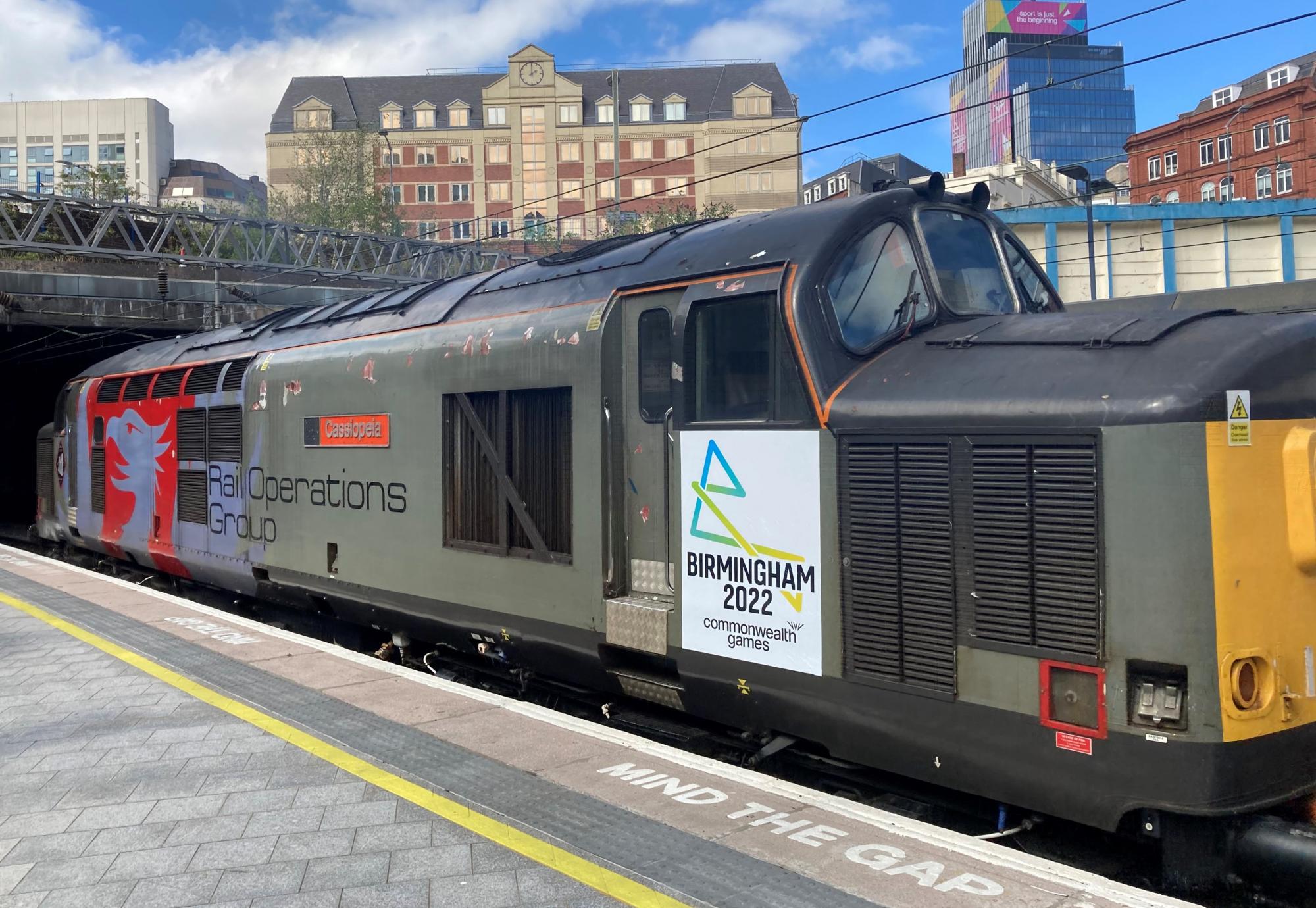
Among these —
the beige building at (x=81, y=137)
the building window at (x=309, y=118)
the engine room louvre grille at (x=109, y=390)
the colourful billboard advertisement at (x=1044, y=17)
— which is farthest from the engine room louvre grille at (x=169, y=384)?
the colourful billboard advertisement at (x=1044, y=17)

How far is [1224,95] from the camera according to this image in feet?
238

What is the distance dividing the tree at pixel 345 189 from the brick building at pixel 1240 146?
42487 mm

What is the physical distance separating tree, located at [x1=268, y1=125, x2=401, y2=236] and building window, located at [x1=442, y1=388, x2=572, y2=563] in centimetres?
5509

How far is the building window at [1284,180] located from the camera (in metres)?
58.9

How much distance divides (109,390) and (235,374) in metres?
4.27

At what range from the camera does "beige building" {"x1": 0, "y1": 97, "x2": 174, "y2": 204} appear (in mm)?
108062

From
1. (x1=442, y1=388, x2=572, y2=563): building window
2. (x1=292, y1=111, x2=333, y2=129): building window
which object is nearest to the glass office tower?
(x1=292, y1=111, x2=333, y2=129): building window

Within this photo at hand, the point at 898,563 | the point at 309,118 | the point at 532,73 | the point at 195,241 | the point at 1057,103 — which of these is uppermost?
the point at 1057,103

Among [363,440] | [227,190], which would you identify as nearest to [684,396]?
[363,440]

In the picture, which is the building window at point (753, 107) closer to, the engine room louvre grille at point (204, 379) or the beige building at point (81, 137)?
the beige building at point (81, 137)

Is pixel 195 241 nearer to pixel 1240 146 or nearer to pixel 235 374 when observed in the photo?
pixel 235 374

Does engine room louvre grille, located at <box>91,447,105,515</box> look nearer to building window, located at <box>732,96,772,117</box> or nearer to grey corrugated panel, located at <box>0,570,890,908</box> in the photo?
grey corrugated panel, located at <box>0,570,890,908</box>

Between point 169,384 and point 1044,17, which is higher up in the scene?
point 1044,17

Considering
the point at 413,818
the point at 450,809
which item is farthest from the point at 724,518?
the point at 413,818
